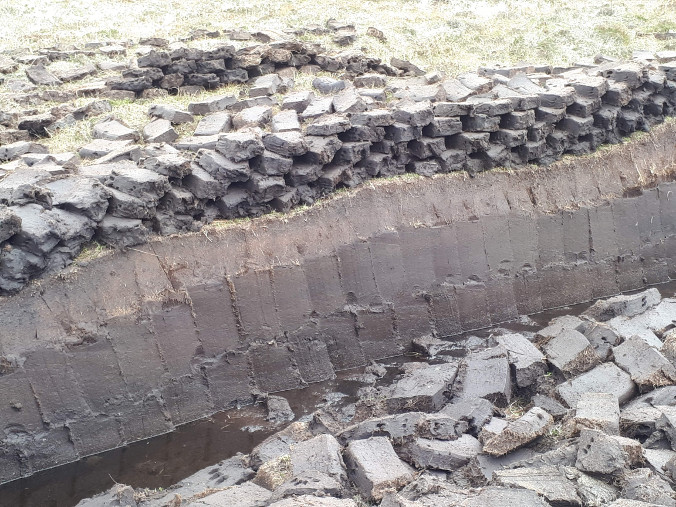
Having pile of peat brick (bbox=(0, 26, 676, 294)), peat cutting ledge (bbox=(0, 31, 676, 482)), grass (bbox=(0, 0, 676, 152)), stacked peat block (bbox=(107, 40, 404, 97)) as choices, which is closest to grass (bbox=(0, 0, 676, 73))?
grass (bbox=(0, 0, 676, 152))

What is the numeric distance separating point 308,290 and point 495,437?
12.6ft

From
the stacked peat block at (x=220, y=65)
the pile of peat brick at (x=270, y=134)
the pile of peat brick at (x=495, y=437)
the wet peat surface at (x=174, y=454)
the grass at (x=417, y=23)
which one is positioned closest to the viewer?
the pile of peat brick at (x=495, y=437)

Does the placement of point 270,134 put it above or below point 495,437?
above

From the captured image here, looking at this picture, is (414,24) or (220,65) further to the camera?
(414,24)

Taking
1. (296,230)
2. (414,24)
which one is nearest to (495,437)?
(296,230)

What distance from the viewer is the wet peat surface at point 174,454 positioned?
816cm

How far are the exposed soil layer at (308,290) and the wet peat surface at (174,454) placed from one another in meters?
0.17

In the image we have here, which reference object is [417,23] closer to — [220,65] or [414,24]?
[414,24]

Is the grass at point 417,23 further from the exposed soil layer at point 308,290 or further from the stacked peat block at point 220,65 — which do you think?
the exposed soil layer at point 308,290

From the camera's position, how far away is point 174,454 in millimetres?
8766

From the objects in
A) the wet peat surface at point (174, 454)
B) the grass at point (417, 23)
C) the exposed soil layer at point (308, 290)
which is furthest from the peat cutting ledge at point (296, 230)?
the grass at point (417, 23)

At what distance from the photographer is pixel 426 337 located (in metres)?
11.2

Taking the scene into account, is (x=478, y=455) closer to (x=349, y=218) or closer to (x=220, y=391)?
(x=220, y=391)

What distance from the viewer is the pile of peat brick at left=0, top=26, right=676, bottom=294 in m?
9.02
